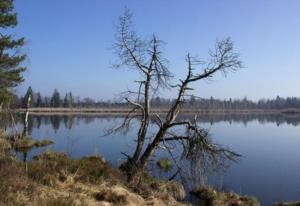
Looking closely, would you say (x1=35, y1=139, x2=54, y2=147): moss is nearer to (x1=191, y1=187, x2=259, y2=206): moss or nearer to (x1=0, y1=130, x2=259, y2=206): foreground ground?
(x1=191, y1=187, x2=259, y2=206): moss

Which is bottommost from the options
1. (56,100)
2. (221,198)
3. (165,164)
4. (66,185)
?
(221,198)

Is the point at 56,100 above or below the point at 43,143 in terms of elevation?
above

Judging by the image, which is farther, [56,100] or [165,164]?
[56,100]

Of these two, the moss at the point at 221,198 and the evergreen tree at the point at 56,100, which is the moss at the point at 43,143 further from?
the evergreen tree at the point at 56,100

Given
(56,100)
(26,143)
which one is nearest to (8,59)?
(26,143)

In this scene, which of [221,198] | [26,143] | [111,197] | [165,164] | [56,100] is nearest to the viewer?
[111,197]

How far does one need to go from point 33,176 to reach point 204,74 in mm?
8217

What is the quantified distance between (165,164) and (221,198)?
8.26 metres

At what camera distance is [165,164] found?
24.7 meters

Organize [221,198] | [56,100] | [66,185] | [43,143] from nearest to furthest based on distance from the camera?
1. [66,185]
2. [221,198]
3. [43,143]
4. [56,100]

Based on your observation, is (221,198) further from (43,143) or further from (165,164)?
(43,143)

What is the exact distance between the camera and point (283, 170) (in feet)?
82.6

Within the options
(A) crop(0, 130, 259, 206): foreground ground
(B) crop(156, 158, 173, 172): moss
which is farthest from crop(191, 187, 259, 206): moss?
(B) crop(156, 158, 173, 172): moss

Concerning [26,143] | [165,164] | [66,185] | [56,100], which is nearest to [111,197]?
[66,185]
